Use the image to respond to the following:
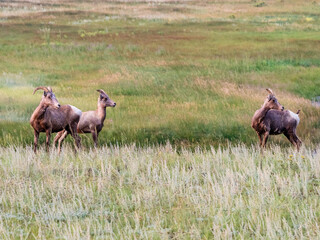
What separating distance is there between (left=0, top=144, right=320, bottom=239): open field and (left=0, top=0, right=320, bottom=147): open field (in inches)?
189

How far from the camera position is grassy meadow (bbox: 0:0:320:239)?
755 cm

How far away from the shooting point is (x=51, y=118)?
1285cm

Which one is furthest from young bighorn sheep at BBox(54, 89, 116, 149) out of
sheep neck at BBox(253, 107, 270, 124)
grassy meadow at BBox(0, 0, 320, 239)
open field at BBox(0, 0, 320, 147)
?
sheep neck at BBox(253, 107, 270, 124)

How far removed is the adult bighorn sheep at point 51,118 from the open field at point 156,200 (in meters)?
1.77

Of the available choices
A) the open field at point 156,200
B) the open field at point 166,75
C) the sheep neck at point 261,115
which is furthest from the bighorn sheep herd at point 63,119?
the sheep neck at point 261,115

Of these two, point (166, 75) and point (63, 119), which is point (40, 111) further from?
point (166, 75)

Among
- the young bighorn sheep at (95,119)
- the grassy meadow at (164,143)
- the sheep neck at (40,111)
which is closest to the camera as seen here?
the grassy meadow at (164,143)

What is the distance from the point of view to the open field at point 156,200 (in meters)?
7.10

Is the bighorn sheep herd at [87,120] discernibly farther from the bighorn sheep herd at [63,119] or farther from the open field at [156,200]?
the open field at [156,200]

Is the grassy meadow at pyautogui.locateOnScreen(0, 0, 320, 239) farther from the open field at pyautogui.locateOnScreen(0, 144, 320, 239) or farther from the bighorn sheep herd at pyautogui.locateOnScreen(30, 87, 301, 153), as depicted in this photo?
the bighorn sheep herd at pyautogui.locateOnScreen(30, 87, 301, 153)

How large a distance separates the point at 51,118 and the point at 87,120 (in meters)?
1.06

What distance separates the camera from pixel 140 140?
15.7 meters

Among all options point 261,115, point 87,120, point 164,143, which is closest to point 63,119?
point 87,120

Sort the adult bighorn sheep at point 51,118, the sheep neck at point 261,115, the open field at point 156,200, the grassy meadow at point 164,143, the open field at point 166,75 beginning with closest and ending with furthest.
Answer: the open field at point 156,200 → the grassy meadow at point 164,143 → the adult bighorn sheep at point 51,118 → the sheep neck at point 261,115 → the open field at point 166,75
